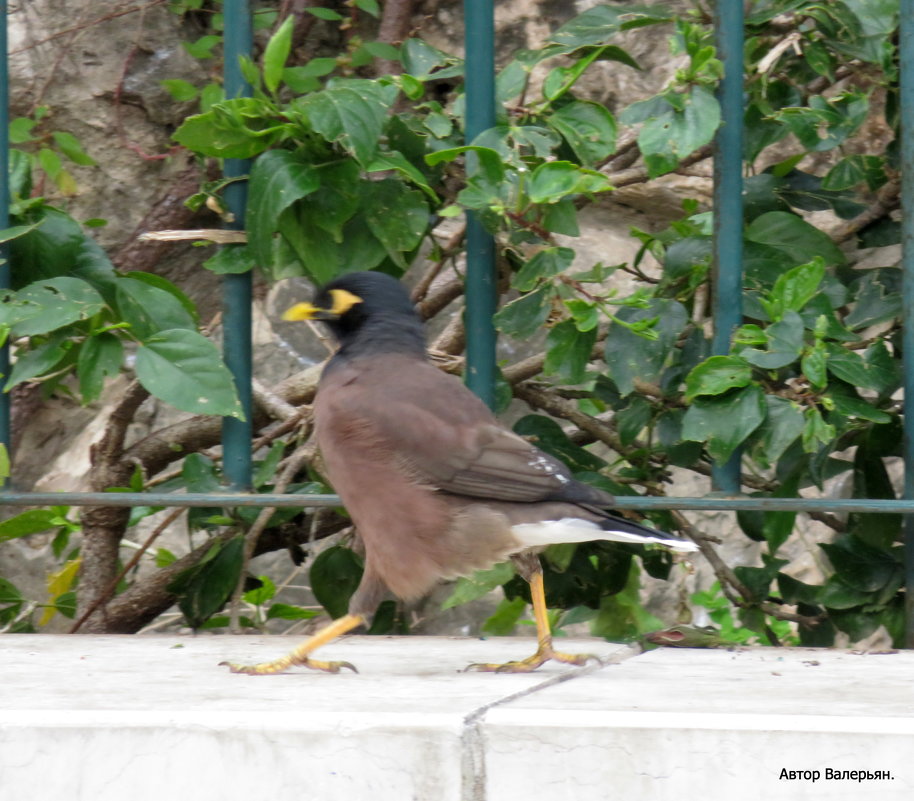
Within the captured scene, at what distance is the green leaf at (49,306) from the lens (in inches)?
101

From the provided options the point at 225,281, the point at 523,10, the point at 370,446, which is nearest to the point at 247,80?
the point at 225,281

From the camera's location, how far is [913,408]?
2686 millimetres

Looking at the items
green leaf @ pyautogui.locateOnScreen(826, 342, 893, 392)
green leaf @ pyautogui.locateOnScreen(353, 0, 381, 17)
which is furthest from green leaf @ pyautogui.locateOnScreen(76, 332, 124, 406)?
green leaf @ pyautogui.locateOnScreen(353, 0, 381, 17)

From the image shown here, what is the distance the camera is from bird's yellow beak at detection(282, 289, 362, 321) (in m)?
2.84

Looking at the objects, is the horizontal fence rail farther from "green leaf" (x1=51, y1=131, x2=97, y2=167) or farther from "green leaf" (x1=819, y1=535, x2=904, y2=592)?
"green leaf" (x1=51, y1=131, x2=97, y2=167)

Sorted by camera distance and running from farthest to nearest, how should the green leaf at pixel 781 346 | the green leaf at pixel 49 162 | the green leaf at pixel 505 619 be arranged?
the green leaf at pixel 49 162, the green leaf at pixel 505 619, the green leaf at pixel 781 346

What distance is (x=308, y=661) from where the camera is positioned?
255 centimetres

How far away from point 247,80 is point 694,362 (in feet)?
3.84

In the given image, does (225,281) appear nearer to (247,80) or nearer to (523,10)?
(247,80)

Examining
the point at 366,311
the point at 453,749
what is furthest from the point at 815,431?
the point at 453,749

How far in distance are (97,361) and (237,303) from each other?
35 cm

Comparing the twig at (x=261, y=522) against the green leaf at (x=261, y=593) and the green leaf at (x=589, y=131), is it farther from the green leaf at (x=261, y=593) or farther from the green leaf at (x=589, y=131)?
the green leaf at (x=589, y=131)

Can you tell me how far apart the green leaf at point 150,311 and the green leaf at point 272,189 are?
0.66 ft

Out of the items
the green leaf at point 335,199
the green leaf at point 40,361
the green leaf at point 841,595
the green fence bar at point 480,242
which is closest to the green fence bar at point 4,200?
the green leaf at point 40,361
